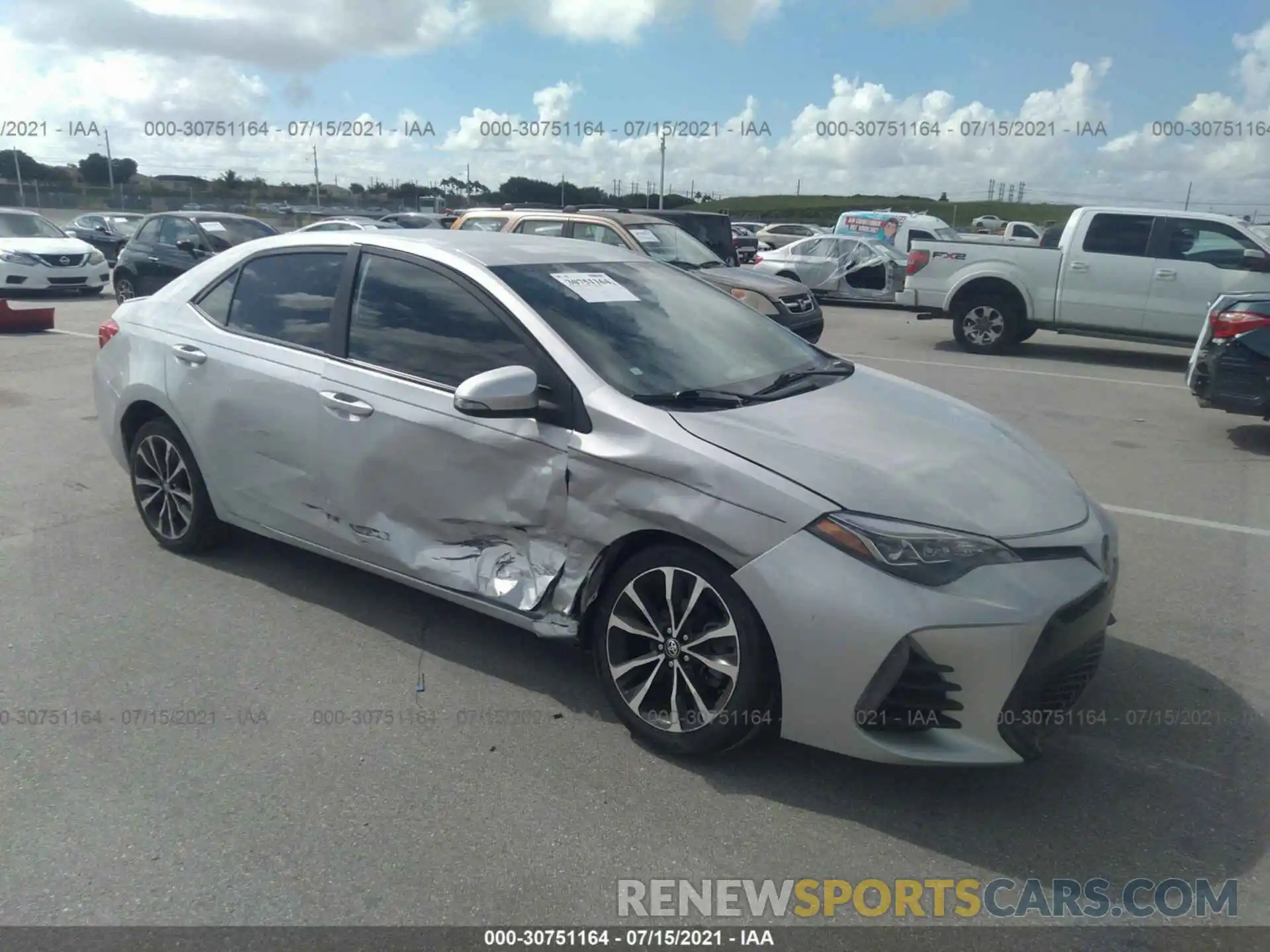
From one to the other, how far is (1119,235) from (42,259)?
16962 mm

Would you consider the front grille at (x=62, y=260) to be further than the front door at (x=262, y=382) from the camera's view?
Yes

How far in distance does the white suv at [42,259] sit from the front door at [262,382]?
15032mm

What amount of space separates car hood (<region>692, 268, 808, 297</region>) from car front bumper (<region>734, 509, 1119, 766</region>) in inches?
354

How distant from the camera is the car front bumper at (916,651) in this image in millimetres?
3002

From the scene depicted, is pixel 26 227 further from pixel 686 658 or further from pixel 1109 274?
pixel 686 658

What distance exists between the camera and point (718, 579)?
327cm

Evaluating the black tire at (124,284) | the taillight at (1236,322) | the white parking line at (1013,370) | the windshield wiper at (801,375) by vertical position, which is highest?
the taillight at (1236,322)

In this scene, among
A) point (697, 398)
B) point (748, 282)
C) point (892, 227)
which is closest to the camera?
point (697, 398)

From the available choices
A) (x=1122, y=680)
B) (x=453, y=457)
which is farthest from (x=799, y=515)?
Result: (x=1122, y=680)

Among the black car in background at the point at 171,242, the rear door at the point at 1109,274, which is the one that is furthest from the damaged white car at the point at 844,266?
the black car in background at the point at 171,242

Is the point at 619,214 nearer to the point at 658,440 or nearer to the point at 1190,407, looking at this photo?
the point at 1190,407

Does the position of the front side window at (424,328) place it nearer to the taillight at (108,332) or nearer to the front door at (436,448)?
the front door at (436,448)

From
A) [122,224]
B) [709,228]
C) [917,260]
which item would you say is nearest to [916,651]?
[917,260]

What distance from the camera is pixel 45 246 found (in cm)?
1792
